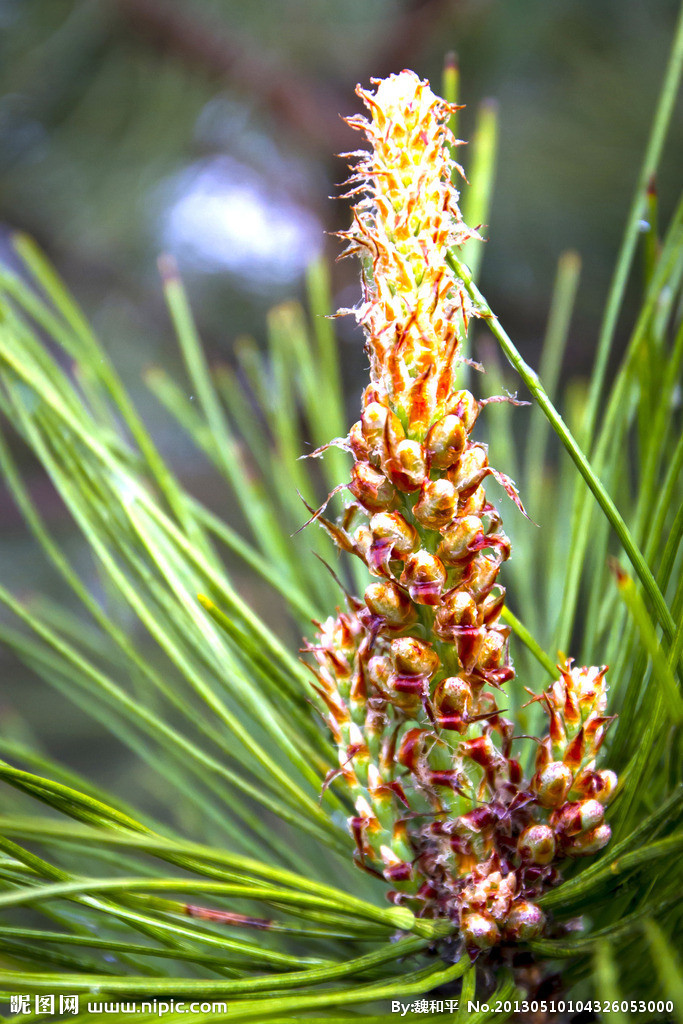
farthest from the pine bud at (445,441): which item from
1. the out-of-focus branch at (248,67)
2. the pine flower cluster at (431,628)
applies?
the out-of-focus branch at (248,67)

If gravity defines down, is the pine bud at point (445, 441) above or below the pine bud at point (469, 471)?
above

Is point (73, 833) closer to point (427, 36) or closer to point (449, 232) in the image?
point (449, 232)

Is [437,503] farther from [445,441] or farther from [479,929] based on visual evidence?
[479,929]

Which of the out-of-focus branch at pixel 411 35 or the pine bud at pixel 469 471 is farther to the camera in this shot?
the out-of-focus branch at pixel 411 35

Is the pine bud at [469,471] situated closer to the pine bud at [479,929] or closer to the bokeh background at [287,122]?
the pine bud at [479,929]

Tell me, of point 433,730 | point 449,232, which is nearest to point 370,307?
point 449,232

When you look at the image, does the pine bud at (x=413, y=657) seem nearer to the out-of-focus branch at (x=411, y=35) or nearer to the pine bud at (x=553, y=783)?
the pine bud at (x=553, y=783)

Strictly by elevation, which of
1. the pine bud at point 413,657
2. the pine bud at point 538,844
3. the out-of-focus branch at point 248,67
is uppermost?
the out-of-focus branch at point 248,67
